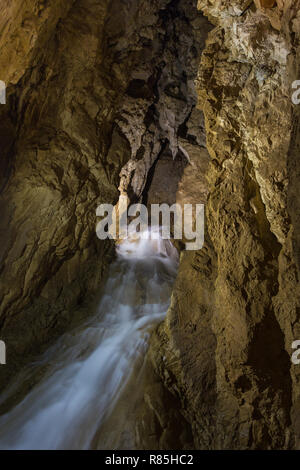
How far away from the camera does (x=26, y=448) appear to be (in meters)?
4.05

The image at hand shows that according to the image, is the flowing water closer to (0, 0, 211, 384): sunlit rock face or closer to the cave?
the cave

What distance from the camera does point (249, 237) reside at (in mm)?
3404

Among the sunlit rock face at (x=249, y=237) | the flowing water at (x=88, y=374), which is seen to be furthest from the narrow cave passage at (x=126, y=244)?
the sunlit rock face at (x=249, y=237)

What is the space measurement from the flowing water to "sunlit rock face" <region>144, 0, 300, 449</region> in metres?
1.17

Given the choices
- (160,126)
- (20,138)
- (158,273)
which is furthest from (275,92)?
(158,273)

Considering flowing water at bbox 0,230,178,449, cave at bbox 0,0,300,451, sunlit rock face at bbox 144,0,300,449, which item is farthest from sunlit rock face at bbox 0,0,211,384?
sunlit rock face at bbox 144,0,300,449

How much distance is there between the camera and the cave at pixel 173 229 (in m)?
3.18

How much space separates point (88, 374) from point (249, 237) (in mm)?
3871

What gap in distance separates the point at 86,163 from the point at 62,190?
3.01 ft

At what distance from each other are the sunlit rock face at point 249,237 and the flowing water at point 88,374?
3.85 ft

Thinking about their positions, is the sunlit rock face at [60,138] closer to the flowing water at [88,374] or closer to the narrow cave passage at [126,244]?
the narrow cave passage at [126,244]

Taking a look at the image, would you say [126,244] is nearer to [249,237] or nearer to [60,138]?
[60,138]

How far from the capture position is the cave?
318 cm

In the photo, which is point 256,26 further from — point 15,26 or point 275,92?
point 15,26
